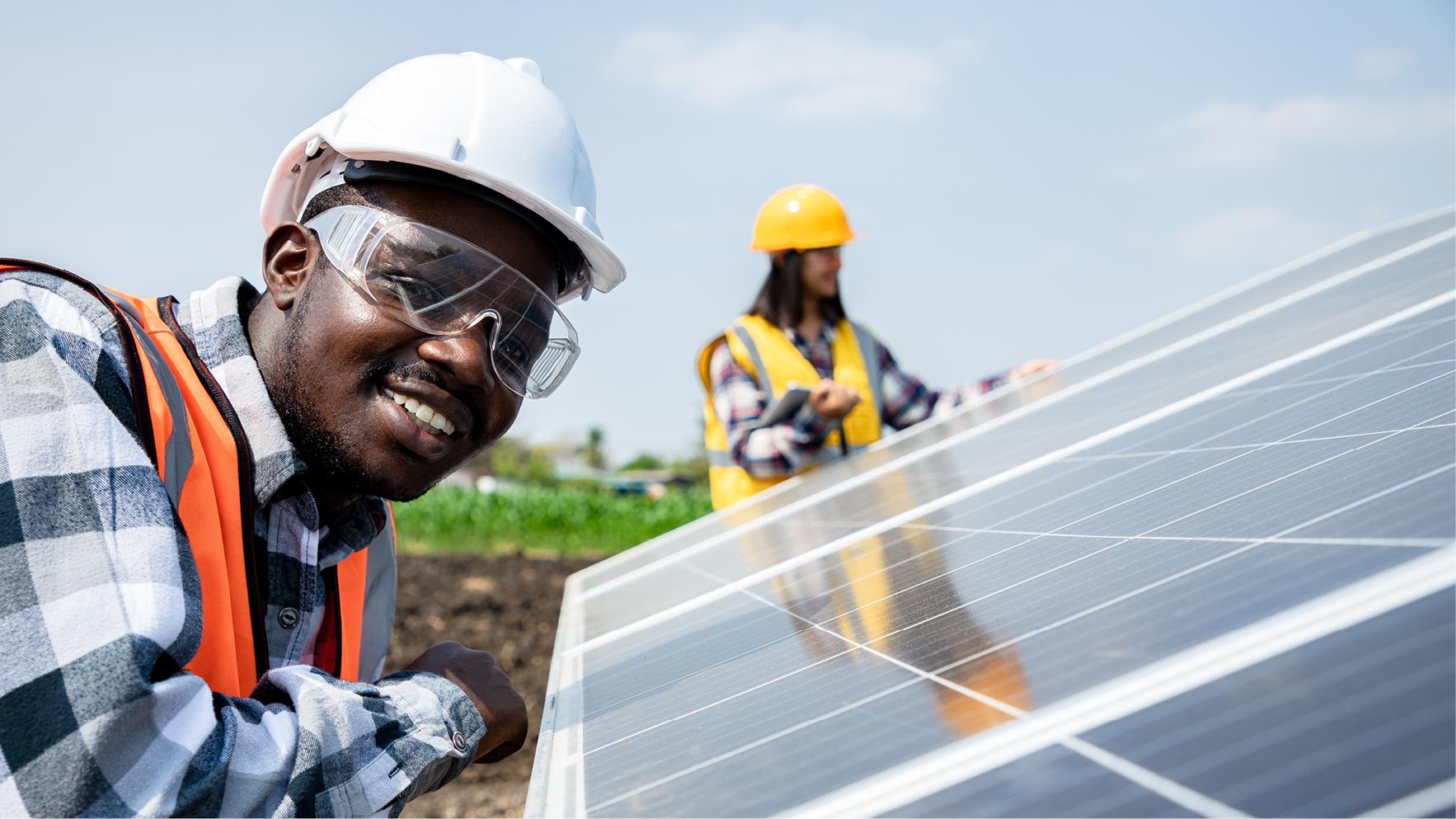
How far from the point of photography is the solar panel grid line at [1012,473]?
3.48 metres

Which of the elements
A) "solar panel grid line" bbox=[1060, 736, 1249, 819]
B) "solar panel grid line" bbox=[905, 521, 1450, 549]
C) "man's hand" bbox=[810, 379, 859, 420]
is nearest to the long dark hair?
"man's hand" bbox=[810, 379, 859, 420]

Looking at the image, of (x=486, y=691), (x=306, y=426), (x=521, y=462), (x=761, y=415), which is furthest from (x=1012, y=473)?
(x=521, y=462)

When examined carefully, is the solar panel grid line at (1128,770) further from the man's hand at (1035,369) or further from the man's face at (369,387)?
the man's hand at (1035,369)

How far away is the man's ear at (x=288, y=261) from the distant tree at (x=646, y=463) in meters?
112

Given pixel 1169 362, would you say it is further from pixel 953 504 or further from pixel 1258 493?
pixel 1258 493

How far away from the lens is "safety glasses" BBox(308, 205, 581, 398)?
257 cm

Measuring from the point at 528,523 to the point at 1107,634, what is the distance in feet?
67.8

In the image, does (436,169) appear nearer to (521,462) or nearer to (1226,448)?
(1226,448)

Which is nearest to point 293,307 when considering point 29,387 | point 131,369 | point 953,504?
point 131,369

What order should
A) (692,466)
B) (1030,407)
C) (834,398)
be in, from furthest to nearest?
(692,466), (834,398), (1030,407)

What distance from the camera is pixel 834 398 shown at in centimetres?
561

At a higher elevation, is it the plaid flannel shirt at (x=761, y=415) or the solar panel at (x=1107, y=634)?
the plaid flannel shirt at (x=761, y=415)

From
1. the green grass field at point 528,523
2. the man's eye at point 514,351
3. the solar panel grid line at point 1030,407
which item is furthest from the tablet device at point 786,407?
the green grass field at point 528,523

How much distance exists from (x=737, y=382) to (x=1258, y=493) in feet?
13.7
